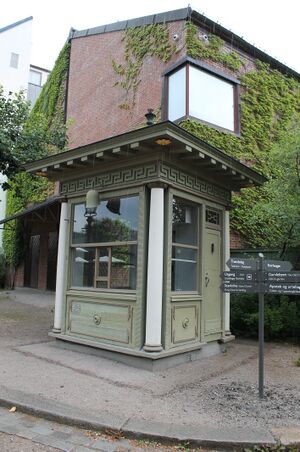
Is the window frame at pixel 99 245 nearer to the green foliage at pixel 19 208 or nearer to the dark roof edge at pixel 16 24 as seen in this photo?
the green foliage at pixel 19 208

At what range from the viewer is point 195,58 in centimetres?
1197

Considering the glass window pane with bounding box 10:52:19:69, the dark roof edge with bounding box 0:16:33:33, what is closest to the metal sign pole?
the glass window pane with bounding box 10:52:19:69

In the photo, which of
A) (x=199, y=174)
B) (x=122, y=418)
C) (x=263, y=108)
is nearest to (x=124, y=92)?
(x=263, y=108)

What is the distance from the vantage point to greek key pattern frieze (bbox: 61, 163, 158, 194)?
677cm

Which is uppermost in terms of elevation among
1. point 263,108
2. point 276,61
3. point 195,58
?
point 276,61

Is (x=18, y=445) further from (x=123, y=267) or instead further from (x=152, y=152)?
(x=152, y=152)

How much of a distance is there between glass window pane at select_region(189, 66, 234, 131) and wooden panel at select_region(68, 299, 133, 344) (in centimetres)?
655

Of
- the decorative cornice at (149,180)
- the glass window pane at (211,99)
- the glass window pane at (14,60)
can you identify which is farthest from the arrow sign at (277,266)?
the glass window pane at (14,60)

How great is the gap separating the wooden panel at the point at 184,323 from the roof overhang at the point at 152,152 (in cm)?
248

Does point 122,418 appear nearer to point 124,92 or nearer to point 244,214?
point 244,214

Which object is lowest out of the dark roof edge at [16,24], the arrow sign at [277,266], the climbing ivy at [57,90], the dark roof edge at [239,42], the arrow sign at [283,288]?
the arrow sign at [283,288]

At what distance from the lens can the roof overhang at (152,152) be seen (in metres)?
6.20

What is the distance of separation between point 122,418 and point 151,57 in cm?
1158

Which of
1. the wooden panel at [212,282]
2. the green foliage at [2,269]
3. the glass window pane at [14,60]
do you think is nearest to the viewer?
the wooden panel at [212,282]
